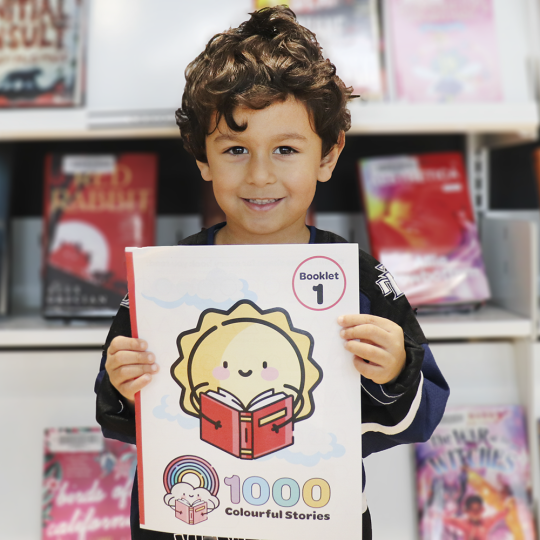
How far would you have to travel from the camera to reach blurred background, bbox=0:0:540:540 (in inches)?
47.3

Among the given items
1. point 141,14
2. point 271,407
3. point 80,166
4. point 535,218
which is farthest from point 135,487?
point 535,218

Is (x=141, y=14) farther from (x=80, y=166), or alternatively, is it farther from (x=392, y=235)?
(x=392, y=235)

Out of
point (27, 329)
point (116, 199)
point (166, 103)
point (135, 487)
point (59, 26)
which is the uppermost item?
point (59, 26)

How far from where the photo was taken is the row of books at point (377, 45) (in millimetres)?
1256

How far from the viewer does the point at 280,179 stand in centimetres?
73

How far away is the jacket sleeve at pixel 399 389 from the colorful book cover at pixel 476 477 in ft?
1.82

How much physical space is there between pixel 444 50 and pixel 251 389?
98 centimetres

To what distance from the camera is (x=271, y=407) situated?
Answer: 2.21ft

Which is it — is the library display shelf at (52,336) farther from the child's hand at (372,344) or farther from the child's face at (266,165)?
the child's hand at (372,344)

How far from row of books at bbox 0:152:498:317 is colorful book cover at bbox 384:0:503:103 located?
178 mm

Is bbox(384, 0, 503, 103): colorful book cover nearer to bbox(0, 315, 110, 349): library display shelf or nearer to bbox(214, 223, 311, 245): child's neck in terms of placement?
bbox(214, 223, 311, 245): child's neck

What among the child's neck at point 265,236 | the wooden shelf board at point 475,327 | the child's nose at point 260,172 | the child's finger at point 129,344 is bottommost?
the child's finger at point 129,344

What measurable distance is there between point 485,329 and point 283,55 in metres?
0.75

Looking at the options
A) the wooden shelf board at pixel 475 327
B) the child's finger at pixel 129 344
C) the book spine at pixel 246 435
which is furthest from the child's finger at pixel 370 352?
the wooden shelf board at pixel 475 327
